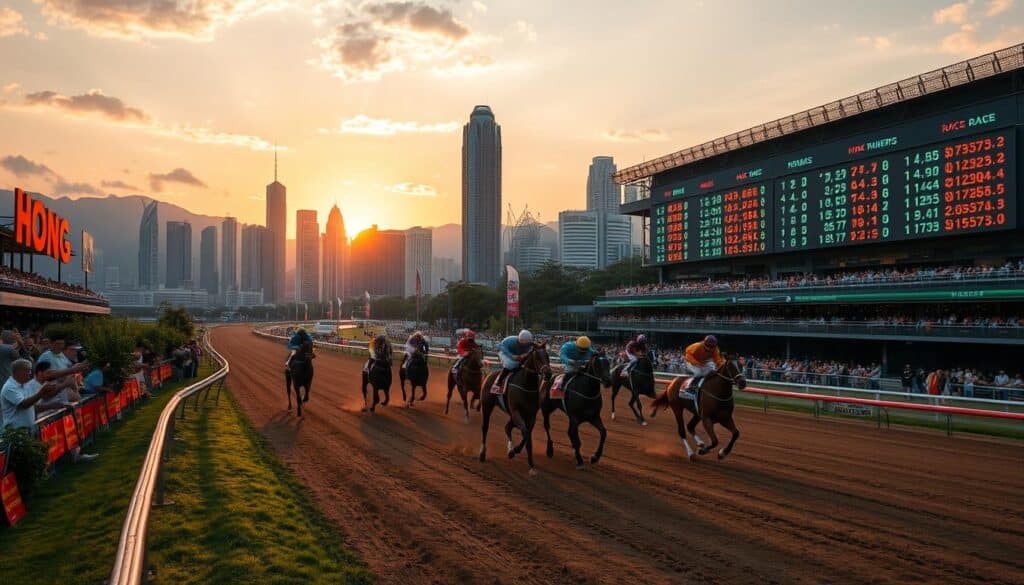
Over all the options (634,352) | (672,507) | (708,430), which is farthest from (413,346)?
(672,507)

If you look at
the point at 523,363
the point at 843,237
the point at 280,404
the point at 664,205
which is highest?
the point at 664,205

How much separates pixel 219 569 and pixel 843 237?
106 ft

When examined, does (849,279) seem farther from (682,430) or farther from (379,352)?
(682,430)

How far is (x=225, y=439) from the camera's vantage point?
13203 mm

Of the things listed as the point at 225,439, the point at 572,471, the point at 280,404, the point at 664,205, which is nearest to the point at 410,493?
the point at 572,471

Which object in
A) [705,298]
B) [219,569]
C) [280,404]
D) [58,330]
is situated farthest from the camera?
[705,298]

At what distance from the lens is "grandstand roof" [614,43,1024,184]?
27.7 m

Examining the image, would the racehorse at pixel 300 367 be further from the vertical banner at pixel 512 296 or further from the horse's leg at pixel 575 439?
the vertical banner at pixel 512 296

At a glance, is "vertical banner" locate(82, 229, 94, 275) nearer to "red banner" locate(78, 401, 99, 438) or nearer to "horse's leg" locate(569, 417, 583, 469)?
"red banner" locate(78, 401, 99, 438)

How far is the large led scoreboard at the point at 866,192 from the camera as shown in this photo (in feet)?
88.2

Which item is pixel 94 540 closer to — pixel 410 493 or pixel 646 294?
pixel 410 493

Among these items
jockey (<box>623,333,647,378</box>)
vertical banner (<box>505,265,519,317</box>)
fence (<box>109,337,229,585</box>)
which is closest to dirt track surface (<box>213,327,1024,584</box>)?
fence (<box>109,337,229,585</box>)

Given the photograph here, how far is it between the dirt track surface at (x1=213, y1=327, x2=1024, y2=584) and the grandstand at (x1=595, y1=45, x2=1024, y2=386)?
13530mm

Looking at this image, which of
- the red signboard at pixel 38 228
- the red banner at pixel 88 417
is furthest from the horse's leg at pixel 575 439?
the red signboard at pixel 38 228
